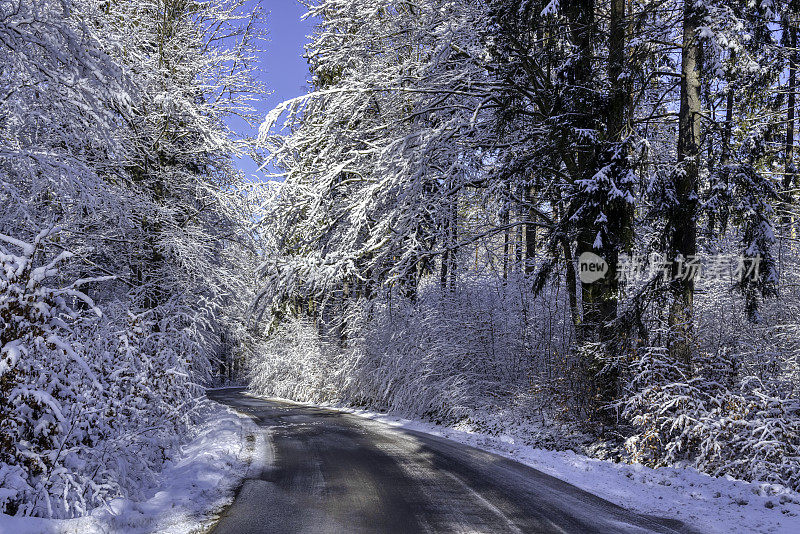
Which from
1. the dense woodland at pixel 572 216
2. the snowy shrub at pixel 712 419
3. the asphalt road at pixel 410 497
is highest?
the dense woodland at pixel 572 216

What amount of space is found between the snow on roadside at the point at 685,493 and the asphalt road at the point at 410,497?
31cm

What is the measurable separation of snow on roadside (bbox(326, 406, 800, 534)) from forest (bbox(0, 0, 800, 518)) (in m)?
0.47

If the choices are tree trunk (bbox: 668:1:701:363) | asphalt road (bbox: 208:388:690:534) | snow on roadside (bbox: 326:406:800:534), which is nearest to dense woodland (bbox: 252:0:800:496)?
tree trunk (bbox: 668:1:701:363)

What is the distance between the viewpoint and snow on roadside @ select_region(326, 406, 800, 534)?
509 cm

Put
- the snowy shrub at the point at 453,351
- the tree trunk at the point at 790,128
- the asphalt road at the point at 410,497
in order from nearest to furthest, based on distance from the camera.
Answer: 1. the asphalt road at the point at 410,497
2. the tree trunk at the point at 790,128
3. the snowy shrub at the point at 453,351

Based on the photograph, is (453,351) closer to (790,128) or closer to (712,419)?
(712,419)

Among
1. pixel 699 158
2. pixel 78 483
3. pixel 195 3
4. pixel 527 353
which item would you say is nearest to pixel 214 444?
pixel 78 483

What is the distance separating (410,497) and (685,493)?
310 cm

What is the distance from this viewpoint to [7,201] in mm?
8938

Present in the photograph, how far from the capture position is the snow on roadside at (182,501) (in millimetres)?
4109

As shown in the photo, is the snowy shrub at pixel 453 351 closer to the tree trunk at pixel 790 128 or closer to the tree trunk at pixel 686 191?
the tree trunk at pixel 686 191

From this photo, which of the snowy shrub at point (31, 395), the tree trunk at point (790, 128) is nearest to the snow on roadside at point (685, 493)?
the snowy shrub at point (31, 395)

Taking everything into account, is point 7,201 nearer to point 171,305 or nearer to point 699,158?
point 171,305

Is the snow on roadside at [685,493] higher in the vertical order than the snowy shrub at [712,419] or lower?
lower
